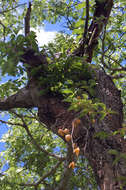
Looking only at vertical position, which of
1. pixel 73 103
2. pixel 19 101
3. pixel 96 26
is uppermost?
pixel 96 26

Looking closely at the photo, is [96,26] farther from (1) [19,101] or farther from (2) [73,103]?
(2) [73,103]

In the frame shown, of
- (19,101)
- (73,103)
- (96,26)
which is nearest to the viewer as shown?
(73,103)

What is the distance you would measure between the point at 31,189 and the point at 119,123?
2522 millimetres

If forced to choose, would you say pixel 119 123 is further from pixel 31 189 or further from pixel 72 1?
pixel 72 1

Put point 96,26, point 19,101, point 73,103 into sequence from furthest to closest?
point 96,26 → point 19,101 → point 73,103

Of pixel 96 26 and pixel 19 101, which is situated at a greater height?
pixel 96 26

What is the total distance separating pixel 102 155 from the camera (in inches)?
81.2

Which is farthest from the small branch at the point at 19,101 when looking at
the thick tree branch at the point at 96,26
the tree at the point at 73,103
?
the thick tree branch at the point at 96,26

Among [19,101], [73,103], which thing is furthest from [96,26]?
[73,103]

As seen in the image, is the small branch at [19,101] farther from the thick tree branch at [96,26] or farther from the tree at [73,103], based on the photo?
the thick tree branch at [96,26]

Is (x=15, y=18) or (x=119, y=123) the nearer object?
(x=119, y=123)

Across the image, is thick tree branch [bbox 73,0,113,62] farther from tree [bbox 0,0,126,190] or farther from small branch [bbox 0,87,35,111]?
small branch [bbox 0,87,35,111]

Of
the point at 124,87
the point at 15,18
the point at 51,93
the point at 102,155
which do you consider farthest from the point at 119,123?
the point at 15,18

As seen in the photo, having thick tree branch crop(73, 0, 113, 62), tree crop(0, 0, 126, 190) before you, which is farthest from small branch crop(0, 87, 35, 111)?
thick tree branch crop(73, 0, 113, 62)
